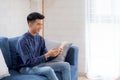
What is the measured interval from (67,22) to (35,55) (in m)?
1.53

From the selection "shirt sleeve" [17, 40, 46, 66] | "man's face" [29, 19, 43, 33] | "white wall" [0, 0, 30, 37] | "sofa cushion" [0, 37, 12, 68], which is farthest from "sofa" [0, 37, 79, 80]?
"white wall" [0, 0, 30, 37]

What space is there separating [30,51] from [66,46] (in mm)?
599

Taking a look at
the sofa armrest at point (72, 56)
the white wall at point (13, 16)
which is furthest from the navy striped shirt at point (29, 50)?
the white wall at point (13, 16)

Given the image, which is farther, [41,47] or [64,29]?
[64,29]

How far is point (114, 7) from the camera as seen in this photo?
3984 mm

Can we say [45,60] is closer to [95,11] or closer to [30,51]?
[30,51]

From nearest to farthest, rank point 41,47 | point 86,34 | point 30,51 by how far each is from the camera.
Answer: point 30,51
point 41,47
point 86,34

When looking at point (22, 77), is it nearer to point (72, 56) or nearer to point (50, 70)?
point (50, 70)

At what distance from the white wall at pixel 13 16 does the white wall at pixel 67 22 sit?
443mm

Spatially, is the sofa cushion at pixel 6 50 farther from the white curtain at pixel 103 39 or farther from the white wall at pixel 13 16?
the white curtain at pixel 103 39

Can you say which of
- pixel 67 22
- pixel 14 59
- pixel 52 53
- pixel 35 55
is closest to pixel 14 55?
pixel 14 59

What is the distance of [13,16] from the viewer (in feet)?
12.9

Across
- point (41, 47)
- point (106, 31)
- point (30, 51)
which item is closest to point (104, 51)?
point (106, 31)

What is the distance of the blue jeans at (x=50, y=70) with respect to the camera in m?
2.78
